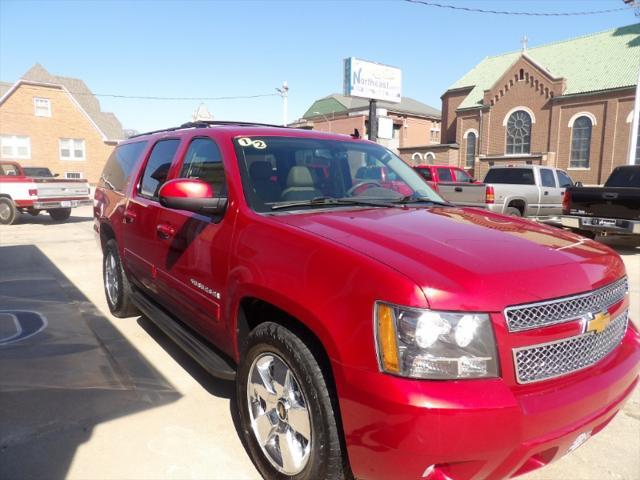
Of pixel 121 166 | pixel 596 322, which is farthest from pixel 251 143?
pixel 121 166

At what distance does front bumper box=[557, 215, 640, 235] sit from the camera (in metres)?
9.49

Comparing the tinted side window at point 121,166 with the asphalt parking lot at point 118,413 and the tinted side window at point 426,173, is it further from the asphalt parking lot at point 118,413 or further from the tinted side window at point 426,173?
the tinted side window at point 426,173

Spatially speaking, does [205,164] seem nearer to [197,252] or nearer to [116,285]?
[197,252]

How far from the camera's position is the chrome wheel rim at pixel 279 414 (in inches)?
90.7

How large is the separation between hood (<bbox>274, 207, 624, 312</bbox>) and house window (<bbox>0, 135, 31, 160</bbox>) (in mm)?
38799

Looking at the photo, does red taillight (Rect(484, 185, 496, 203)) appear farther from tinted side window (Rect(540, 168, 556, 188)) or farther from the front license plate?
the front license plate

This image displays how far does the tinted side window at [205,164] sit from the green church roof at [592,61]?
→ 38.7m

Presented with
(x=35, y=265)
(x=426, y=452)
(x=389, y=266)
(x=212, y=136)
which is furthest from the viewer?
(x=35, y=265)

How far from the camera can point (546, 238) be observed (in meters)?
2.55

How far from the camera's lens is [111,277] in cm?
537

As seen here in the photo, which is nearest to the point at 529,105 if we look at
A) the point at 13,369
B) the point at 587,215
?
the point at 587,215

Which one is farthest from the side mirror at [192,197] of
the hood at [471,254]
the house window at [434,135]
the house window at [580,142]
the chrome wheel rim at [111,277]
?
the house window at [434,135]

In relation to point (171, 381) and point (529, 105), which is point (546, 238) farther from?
point (529, 105)

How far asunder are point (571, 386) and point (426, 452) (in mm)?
724
